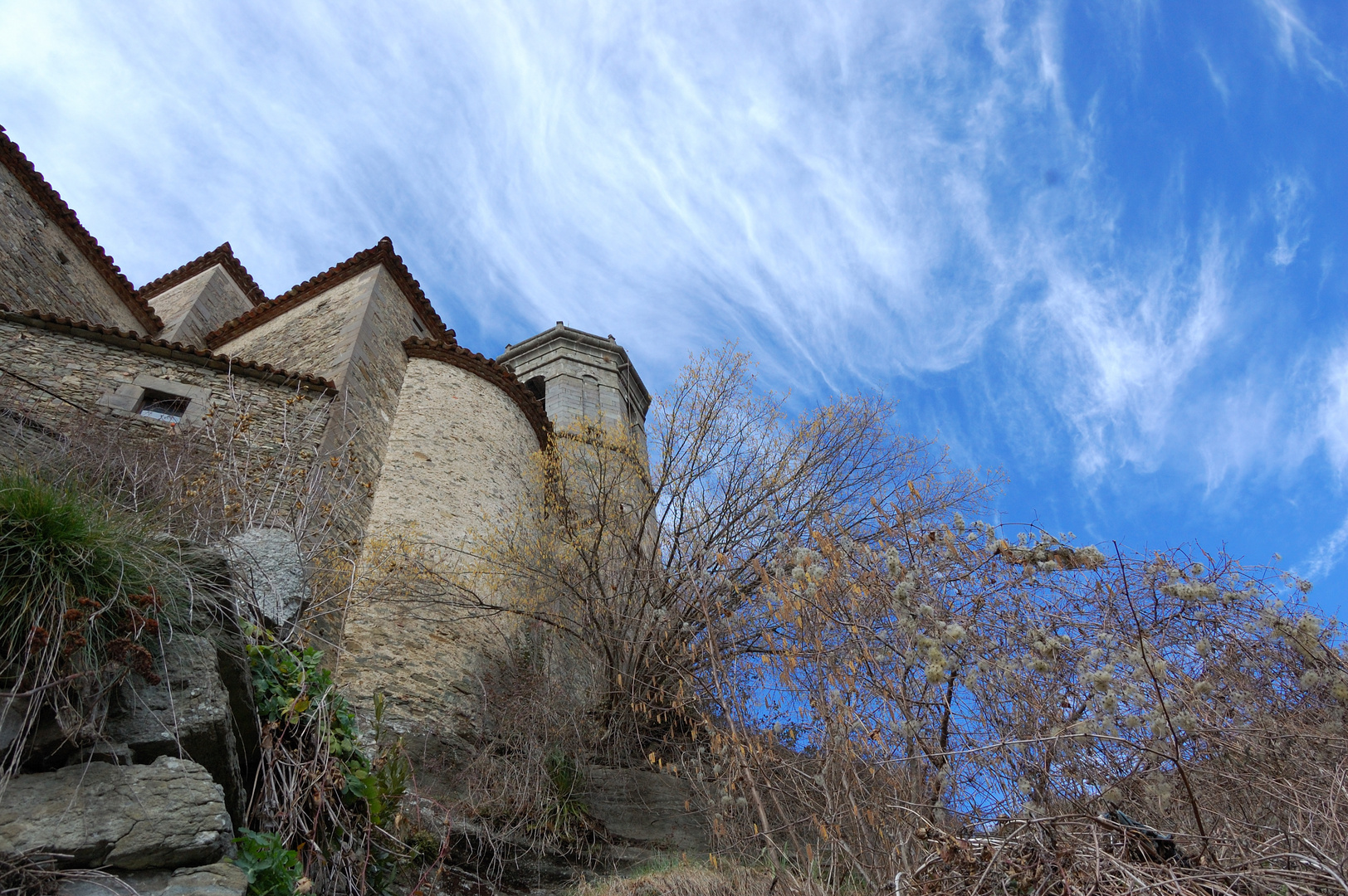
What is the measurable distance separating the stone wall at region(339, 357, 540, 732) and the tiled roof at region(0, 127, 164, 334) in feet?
16.3

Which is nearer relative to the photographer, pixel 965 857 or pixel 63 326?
pixel 965 857

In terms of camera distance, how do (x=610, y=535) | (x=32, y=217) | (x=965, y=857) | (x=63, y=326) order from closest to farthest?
(x=965, y=857), (x=63, y=326), (x=610, y=535), (x=32, y=217)

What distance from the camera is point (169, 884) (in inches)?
118

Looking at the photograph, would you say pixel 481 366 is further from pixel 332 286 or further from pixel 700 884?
pixel 700 884

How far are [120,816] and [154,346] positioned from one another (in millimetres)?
8031

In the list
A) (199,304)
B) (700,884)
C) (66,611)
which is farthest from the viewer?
(199,304)

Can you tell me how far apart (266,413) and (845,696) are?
790 centimetres

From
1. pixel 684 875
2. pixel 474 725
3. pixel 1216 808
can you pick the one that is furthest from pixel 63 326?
pixel 1216 808

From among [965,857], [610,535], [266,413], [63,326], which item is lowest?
[965,857]

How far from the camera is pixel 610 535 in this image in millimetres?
10195

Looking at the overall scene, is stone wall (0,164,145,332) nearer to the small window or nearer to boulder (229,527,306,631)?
the small window

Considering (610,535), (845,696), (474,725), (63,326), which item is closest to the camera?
(845,696)

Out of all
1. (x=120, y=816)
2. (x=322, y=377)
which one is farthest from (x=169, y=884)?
(x=322, y=377)

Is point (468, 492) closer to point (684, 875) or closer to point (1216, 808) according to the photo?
point (684, 875)
